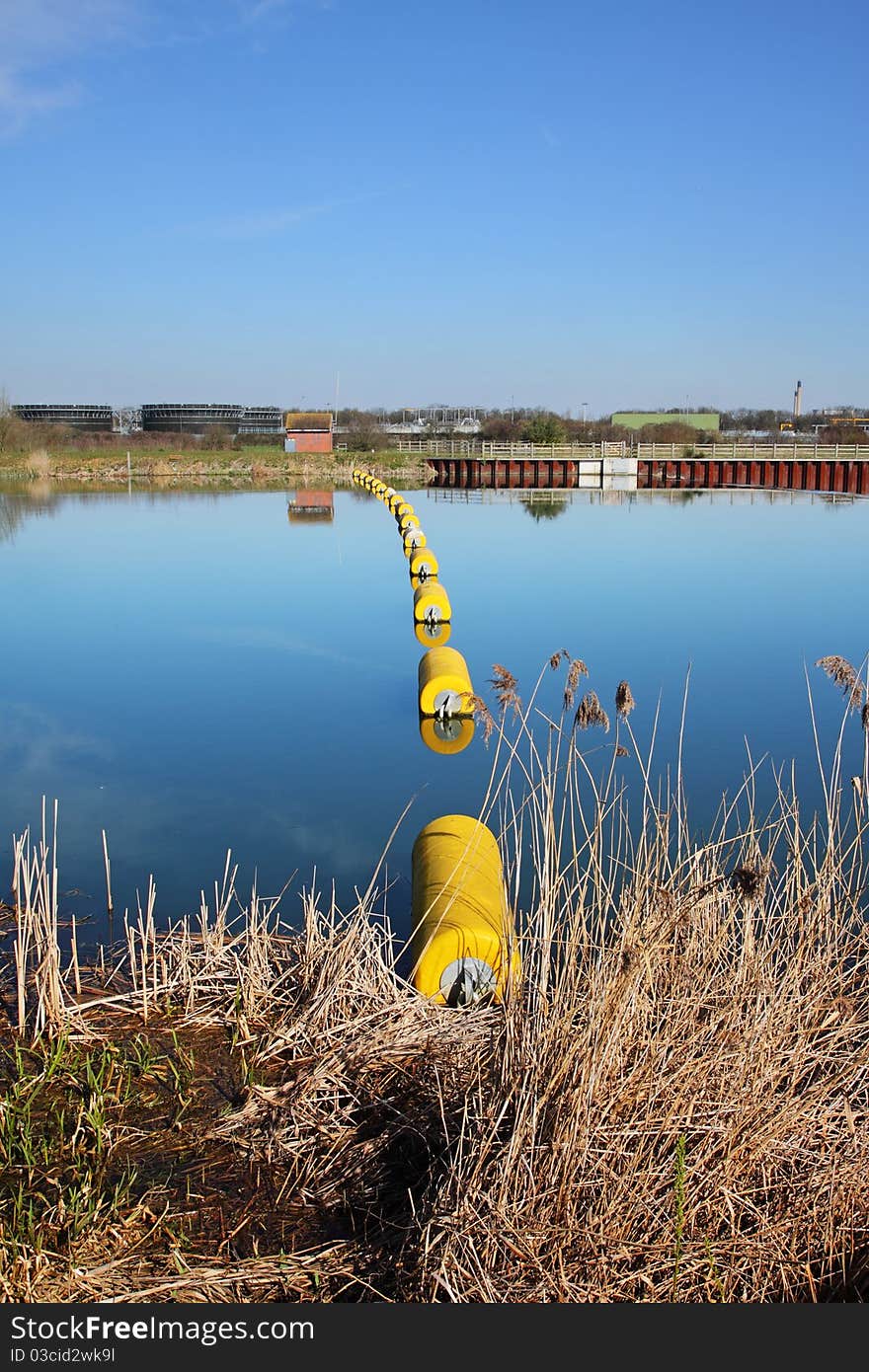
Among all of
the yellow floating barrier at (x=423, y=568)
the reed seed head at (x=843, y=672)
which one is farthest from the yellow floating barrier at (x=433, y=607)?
the reed seed head at (x=843, y=672)

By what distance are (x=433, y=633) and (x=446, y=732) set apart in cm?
547

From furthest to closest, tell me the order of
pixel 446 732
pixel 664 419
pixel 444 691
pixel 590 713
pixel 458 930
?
pixel 664 419
pixel 444 691
pixel 446 732
pixel 458 930
pixel 590 713

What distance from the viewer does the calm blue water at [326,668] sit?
8797mm

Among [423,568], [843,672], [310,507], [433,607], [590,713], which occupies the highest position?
[310,507]

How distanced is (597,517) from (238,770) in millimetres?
27161

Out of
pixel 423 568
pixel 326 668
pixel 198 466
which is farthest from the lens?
pixel 198 466

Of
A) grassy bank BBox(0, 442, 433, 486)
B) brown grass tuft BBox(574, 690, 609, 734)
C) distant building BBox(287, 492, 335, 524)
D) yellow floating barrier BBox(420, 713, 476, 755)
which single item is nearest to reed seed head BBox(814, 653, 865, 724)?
brown grass tuft BBox(574, 690, 609, 734)

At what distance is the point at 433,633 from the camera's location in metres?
17.0

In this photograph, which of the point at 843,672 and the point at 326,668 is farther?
the point at 326,668

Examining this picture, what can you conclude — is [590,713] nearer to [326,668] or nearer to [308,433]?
[326,668]

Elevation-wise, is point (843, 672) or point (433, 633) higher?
point (843, 672)

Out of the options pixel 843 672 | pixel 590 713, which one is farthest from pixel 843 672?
pixel 590 713

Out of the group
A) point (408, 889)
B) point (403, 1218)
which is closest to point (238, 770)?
point (408, 889)

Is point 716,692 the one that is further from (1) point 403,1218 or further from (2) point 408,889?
(1) point 403,1218
